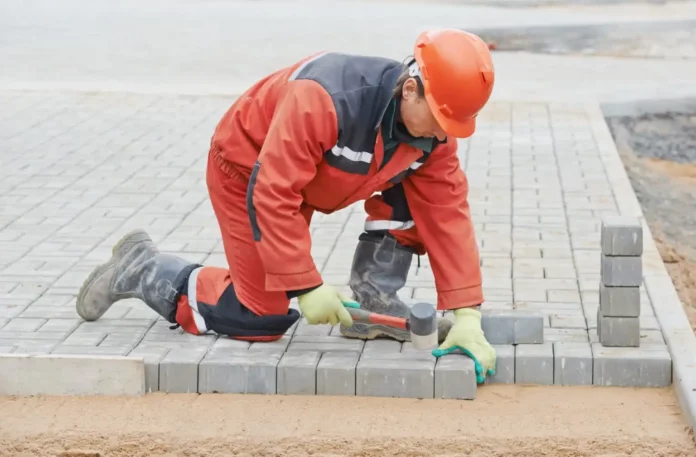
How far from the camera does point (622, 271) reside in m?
4.50

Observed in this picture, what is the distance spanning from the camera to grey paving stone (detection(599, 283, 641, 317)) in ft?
14.9

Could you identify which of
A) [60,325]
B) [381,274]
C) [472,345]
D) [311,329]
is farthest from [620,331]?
[60,325]

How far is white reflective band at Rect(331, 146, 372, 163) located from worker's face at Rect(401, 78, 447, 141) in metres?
0.20

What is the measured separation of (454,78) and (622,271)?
42.3 inches

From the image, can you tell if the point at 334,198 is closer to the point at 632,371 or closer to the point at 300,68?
the point at 300,68

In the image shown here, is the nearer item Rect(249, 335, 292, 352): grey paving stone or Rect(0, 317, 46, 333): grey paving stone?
Rect(249, 335, 292, 352): grey paving stone

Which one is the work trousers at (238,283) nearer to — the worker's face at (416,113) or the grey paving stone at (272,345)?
the grey paving stone at (272,345)

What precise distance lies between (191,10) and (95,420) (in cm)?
1755

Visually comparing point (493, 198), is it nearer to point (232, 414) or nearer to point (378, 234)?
point (378, 234)

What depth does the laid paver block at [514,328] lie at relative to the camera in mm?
4613

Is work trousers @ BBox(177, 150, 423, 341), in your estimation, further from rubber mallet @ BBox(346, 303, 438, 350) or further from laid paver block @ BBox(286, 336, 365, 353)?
rubber mallet @ BBox(346, 303, 438, 350)

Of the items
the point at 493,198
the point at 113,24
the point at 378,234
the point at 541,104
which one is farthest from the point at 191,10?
the point at 378,234

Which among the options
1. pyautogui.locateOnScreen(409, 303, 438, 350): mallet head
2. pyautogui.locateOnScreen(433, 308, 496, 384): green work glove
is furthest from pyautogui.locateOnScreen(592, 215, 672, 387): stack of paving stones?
pyautogui.locateOnScreen(409, 303, 438, 350): mallet head

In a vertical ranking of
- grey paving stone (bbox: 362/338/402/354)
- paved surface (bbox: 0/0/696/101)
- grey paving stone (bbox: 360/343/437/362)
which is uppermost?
grey paving stone (bbox: 360/343/437/362)
